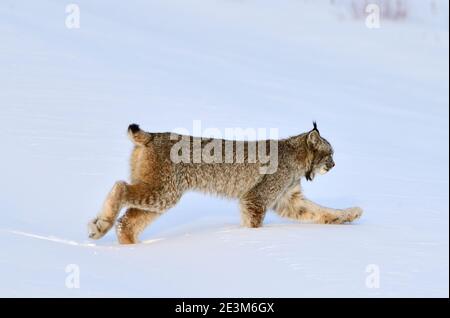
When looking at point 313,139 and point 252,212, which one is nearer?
point 252,212

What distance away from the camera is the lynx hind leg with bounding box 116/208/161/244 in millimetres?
7668

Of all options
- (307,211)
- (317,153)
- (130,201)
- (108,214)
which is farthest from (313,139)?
(108,214)

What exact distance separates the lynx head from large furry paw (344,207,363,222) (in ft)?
1.85

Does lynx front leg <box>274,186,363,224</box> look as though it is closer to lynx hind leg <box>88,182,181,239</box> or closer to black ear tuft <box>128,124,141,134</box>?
lynx hind leg <box>88,182,181,239</box>

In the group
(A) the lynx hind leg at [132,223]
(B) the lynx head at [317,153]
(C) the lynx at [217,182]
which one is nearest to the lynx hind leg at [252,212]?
(C) the lynx at [217,182]

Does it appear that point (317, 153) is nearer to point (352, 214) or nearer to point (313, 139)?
point (313, 139)

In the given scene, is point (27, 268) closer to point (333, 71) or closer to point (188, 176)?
point (188, 176)

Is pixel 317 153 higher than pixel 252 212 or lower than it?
higher

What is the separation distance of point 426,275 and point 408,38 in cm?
1306

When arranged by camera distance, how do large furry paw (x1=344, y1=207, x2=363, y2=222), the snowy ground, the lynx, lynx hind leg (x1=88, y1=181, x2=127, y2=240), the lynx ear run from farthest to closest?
the lynx ear, large furry paw (x1=344, y1=207, x2=363, y2=222), the lynx, lynx hind leg (x1=88, y1=181, x2=127, y2=240), the snowy ground

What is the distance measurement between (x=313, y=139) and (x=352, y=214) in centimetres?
80

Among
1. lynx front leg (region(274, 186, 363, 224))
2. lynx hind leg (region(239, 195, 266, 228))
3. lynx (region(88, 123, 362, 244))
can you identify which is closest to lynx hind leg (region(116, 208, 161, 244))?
lynx (region(88, 123, 362, 244))

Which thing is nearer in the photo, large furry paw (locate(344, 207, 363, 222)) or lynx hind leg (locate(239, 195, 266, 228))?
lynx hind leg (locate(239, 195, 266, 228))

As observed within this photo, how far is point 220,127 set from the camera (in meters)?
11.3
